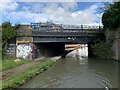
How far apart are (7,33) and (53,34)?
8.16m

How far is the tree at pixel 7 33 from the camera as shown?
4141 centimetres

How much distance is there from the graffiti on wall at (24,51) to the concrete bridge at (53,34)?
1.26 feet

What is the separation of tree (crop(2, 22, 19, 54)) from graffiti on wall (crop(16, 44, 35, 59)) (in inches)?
76.0

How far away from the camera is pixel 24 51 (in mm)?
43312

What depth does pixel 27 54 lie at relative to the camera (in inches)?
1689

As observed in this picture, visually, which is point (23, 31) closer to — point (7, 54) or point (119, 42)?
point (7, 54)

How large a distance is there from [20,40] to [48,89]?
1133 inches

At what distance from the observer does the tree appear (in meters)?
41.4

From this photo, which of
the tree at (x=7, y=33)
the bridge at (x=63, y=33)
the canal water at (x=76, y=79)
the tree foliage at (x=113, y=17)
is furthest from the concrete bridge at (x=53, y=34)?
the canal water at (x=76, y=79)

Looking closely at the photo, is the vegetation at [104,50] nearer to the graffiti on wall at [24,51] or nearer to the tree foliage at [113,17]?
the tree foliage at [113,17]

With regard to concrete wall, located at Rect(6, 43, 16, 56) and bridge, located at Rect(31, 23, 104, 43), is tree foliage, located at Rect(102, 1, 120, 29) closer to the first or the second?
bridge, located at Rect(31, 23, 104, 43)

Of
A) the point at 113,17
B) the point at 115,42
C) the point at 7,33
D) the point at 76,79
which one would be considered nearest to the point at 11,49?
the point at 7,33

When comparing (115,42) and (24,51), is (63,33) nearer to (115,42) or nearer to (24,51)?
(24,51)

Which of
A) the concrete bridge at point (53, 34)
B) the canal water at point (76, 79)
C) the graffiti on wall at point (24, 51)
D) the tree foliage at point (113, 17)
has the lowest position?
the canal water at point (76, 79)
